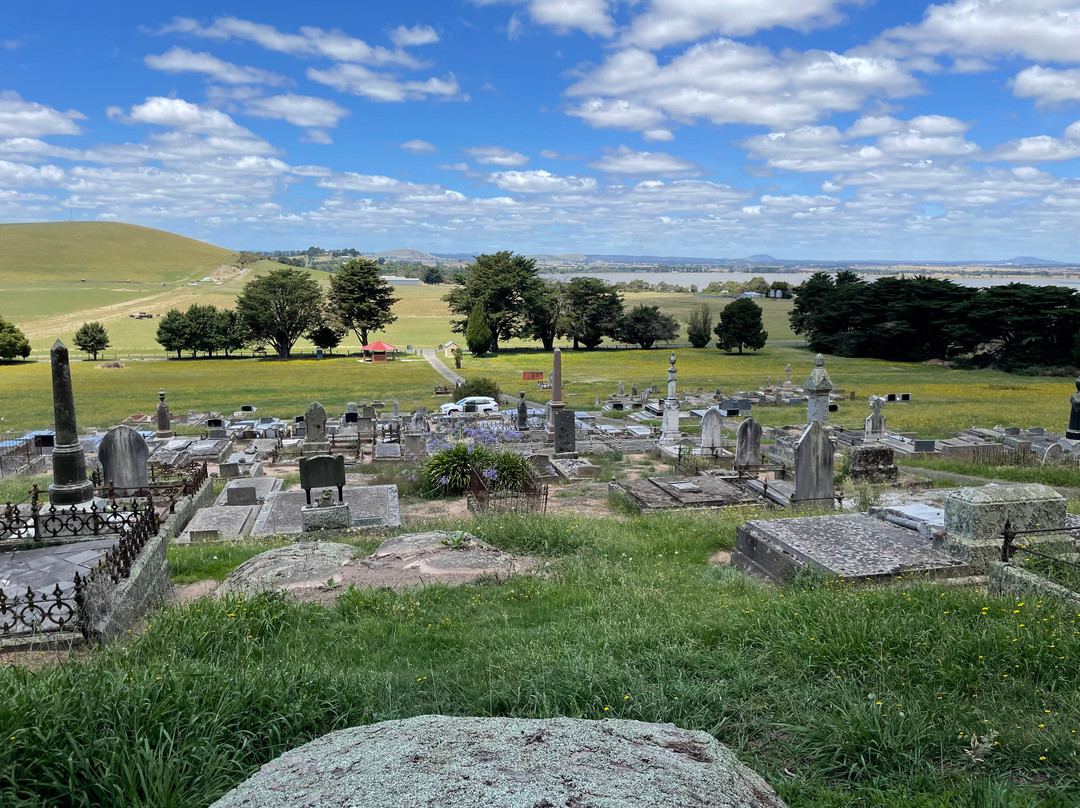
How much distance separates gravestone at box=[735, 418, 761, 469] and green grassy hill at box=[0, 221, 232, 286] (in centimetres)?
14770

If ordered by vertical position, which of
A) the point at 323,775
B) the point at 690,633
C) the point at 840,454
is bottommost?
the point at 840,454

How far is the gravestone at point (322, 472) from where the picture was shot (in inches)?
454

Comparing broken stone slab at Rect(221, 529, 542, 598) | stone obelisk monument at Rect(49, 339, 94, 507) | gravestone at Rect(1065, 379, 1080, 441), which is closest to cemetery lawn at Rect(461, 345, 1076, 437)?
gravestone at Rect(1065, 379, 1080, 441)

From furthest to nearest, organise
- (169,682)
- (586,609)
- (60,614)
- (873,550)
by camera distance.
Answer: (873,550), (586,609), (60,614), (169,682)

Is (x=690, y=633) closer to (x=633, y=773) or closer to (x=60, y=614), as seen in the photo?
(x=633, y=773)

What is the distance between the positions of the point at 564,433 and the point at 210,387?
3458 centimetres

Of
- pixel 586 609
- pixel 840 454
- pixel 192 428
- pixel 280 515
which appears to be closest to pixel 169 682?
pixel 586 609

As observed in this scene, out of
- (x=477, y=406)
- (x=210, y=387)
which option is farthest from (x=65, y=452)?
(x=210, y=387)

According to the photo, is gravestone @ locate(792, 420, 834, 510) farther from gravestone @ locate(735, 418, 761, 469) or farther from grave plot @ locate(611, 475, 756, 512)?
gravestone @ locate(735, 418, 761, 469)

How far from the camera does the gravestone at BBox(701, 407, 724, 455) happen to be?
2019 cm

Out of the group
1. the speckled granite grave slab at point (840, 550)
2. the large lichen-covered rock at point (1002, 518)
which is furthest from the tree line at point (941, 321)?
the large lichen-covered rock at point (1002, 518)

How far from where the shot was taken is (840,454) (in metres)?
20.6

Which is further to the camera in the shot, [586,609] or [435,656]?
[586,609]

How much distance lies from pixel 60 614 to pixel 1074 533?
9.70 metres
